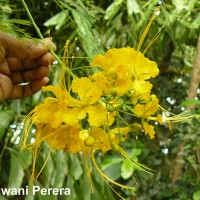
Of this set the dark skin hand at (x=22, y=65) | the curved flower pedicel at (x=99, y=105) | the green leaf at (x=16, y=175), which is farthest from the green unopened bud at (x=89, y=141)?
the green leaf at (x=16, y=175)

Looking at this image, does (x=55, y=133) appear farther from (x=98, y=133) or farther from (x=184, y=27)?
(x=184, y=27)

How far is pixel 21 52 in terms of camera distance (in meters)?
0.64

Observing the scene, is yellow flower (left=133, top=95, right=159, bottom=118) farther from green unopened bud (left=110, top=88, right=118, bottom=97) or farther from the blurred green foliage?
the blurred green foliage

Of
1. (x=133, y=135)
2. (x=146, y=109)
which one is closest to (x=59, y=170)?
(x=133, y=135)

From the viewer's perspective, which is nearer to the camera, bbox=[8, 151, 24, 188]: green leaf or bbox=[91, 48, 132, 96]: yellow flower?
bbox=[91, 48, 132, 96]: yellow flower

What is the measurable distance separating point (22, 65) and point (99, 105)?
0.30 m

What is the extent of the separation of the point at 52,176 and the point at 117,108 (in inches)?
32.7

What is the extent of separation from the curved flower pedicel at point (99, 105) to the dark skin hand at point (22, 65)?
111mm

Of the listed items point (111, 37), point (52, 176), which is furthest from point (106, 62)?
point (111, 37)

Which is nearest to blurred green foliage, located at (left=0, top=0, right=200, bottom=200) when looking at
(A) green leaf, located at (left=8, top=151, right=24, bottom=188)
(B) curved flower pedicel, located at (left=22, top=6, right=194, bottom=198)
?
(A) green leaf, located at (left=8, top=151, right=24, bottom=188)

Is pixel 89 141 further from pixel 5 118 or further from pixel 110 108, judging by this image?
pixel 5 118

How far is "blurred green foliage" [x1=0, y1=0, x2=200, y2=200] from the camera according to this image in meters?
1.16

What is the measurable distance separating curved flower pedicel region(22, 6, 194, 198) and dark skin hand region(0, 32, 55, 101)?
A: 4.4 inches

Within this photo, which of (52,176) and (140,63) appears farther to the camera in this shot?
(52,176)
